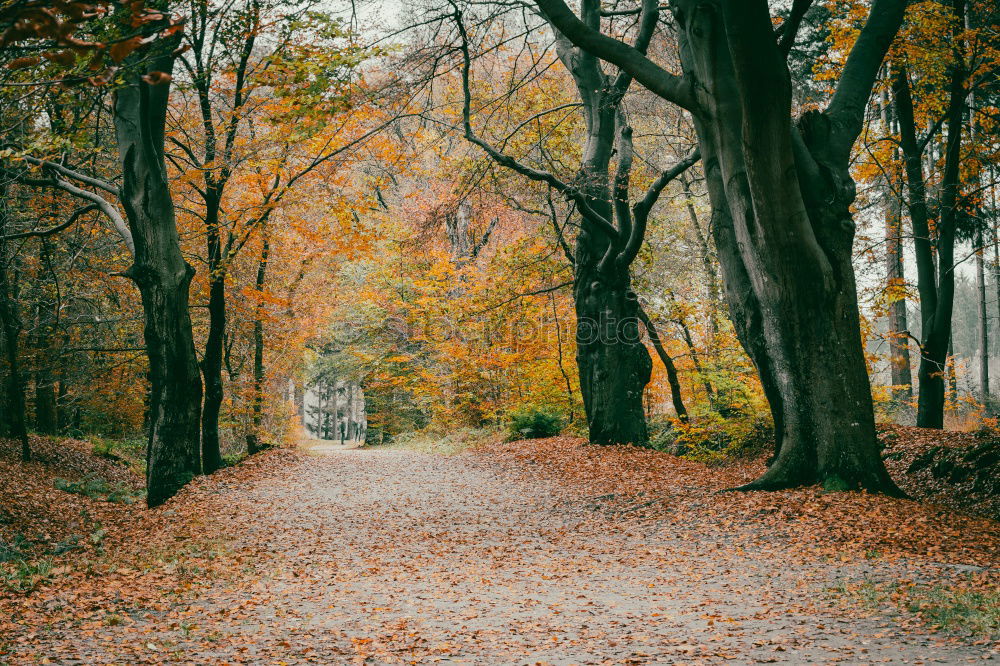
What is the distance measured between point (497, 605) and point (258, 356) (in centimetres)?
1535

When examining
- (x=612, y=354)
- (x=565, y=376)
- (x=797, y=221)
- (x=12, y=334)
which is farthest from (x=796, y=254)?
(x=12, y=334)

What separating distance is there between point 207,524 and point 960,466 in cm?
904

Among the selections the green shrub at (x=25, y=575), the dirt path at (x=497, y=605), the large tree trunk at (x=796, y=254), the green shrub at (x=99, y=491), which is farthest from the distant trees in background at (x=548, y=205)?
the green shrub at (x=25, y=575)

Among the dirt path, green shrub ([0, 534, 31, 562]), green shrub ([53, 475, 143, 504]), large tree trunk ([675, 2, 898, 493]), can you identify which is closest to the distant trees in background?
large tree trunk ([675, 2, 898, 493])

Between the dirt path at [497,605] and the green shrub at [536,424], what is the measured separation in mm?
8479

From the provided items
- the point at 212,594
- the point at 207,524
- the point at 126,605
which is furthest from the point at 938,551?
the point at 207,524

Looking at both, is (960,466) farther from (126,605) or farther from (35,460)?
(35,460)

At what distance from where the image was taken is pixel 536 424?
58.4 ft

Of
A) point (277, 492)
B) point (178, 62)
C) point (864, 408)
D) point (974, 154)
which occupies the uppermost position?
point (178, 62)

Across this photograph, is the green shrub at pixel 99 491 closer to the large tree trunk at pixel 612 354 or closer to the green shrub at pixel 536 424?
the large tree trunk at pixel 612 354

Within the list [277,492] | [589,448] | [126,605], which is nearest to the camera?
[126,605]

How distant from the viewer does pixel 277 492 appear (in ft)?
37.9

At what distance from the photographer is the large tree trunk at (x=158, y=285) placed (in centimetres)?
1109

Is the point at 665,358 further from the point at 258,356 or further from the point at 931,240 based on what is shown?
the point at 258,356
